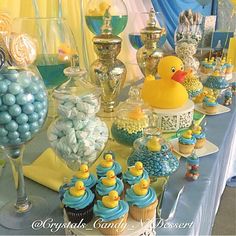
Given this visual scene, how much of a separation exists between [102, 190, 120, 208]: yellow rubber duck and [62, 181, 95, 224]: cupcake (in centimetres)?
3

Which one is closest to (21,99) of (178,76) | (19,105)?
(19,105)

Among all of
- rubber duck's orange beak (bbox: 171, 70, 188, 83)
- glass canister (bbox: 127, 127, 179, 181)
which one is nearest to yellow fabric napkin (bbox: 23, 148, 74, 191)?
glass canister (bbox: 127, 127, 179, 181)

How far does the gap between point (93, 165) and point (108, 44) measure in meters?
0.45

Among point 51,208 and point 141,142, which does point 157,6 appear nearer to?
point 141,142

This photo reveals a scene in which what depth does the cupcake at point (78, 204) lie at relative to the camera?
0.50 metres

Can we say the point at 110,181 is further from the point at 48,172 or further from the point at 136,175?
the point at 48,172

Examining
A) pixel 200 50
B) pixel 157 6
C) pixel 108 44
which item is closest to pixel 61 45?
pixel 108 44

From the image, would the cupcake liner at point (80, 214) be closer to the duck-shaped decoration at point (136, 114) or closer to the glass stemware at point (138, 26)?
the duck-shaped decoration at point (136, 114)

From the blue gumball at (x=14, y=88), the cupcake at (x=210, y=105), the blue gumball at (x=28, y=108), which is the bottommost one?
the cupcake at (x=210, y=105)

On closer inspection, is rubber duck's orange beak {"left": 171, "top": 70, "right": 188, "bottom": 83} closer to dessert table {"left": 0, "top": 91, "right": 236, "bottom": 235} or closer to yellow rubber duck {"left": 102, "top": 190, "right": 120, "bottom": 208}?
dessert table {"left": 0, "top": 91, "right": 236, "bottom": 235}

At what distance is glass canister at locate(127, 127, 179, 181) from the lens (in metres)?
0.65

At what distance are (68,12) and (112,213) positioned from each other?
1122 millimetres

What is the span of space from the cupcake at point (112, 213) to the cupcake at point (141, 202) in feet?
0.06

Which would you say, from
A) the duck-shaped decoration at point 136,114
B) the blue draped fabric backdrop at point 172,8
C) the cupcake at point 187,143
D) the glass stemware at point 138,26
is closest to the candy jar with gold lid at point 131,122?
the duck-shaped decoration at point 136,114
